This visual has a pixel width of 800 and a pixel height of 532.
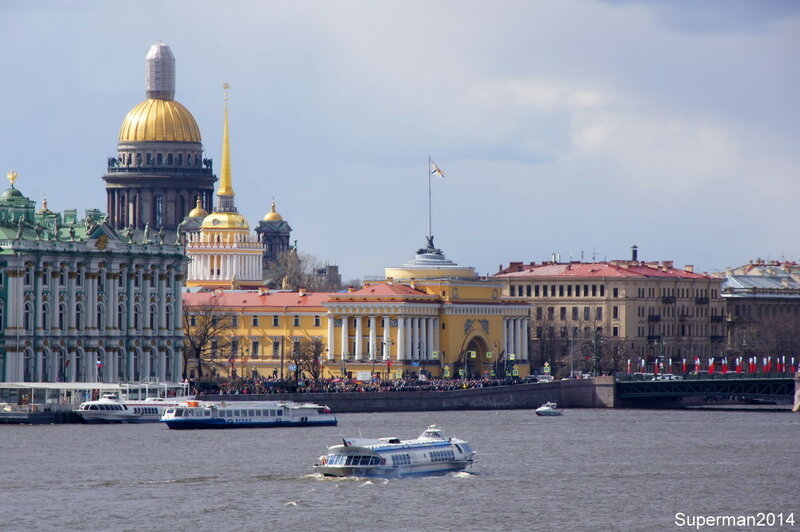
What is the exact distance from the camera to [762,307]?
445 feet

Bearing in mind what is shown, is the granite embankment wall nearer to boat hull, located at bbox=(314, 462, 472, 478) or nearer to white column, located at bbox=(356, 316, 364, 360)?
white column, located at bbox=(356, 316, 364, 360)

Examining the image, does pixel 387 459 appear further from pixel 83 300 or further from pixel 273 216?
pixel 273 216

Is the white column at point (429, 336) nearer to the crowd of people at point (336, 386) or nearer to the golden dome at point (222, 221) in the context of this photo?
the crowd of people at point (336, 386)

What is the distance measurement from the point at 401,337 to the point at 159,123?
1399 inches

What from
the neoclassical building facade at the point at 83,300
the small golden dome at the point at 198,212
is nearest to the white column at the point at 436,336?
the neoclassical building facade at the point at 83,300

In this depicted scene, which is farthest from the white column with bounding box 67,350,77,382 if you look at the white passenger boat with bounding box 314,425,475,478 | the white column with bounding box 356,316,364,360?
the white passenger boat with bounding box 314,425,475,478

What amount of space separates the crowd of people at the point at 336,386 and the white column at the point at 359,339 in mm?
6529

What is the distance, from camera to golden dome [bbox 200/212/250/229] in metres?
134

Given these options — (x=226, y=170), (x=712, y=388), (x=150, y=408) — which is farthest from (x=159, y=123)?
(x=150, y=408)

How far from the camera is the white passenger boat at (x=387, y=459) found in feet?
196

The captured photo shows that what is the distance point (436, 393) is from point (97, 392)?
14366 mm

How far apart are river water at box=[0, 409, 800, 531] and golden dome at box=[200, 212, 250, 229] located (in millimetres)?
53234

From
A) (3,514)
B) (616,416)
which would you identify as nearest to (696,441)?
(616,416)

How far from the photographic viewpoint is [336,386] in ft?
313
